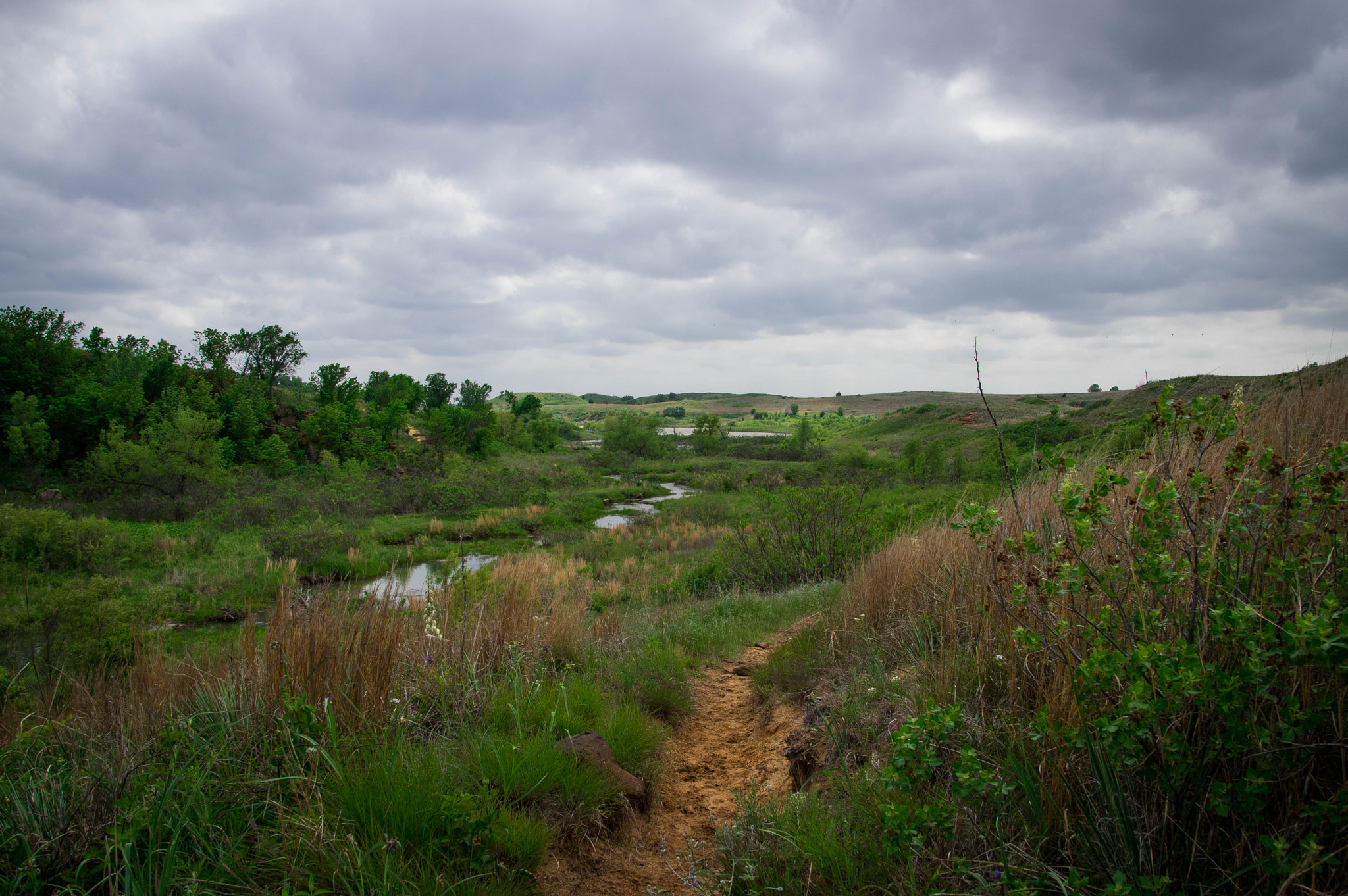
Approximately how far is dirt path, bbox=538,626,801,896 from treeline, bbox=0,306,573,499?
1541 inches

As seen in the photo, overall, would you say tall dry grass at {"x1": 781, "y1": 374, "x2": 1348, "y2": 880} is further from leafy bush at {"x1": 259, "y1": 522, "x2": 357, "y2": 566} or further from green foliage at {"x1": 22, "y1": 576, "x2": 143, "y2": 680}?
leafy bush at {"x1": 259, "y1": 522, "x2": 357, "y2": 566}

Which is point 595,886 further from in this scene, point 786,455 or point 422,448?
point 786,455

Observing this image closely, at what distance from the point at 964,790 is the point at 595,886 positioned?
1.99 metres

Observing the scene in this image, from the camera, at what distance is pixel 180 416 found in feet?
119

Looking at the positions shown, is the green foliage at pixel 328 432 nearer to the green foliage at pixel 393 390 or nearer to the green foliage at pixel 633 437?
the green foliage at pixel 393 390

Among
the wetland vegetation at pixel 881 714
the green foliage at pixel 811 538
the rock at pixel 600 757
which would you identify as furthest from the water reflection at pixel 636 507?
the rock at pixel 600 757

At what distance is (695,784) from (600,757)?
102 centimetres

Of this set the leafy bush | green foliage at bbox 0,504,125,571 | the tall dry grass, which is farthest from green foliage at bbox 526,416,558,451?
the tall dry grass

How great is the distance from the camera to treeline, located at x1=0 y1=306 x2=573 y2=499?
34969 millimetres

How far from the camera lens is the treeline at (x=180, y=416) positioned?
115 feet

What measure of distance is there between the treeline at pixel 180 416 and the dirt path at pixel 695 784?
128 feet

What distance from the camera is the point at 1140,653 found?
1736mm

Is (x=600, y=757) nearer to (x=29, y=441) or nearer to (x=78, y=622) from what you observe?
(x=78, y=622)

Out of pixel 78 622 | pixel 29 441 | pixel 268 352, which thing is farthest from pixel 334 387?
pixel 78 622
